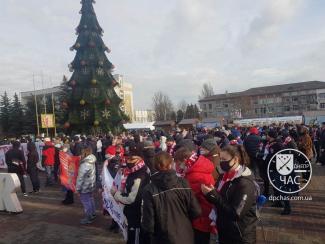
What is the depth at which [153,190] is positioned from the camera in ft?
10.9

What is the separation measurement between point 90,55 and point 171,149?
56.2 feet

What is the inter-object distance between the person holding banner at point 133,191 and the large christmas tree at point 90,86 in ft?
62.8

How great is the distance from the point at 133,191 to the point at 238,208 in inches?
63.3

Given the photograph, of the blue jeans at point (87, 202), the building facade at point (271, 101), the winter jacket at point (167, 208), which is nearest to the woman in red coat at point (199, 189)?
the winter jacket at point (167, 208)

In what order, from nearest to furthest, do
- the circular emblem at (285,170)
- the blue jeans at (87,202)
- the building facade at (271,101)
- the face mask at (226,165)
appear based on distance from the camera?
the face mask at (226,165) → the blue jeans at (87,202) → the circular emblem at (285,170) → the building facade at (271,101)

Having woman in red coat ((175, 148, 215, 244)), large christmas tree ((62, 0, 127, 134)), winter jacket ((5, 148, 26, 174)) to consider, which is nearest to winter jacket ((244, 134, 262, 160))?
woman in red coat ((175, 148, 215, 244))

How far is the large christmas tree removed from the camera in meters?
23.7

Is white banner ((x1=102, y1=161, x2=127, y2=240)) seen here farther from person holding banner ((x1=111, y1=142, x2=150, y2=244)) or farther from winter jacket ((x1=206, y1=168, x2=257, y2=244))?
winter jacket ((x1=206, y1=168, x2=257, y2=244))

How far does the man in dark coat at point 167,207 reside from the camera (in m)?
3.31

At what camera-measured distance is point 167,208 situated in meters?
3.33

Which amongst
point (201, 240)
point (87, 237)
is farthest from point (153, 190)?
point (87, 237)

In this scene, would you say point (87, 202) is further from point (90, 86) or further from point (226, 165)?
point (90, 86)

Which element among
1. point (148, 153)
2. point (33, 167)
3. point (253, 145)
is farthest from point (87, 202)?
point (253, 145)

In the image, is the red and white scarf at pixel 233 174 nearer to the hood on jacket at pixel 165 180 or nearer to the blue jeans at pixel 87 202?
the hood on jacket at pixel 165 180
